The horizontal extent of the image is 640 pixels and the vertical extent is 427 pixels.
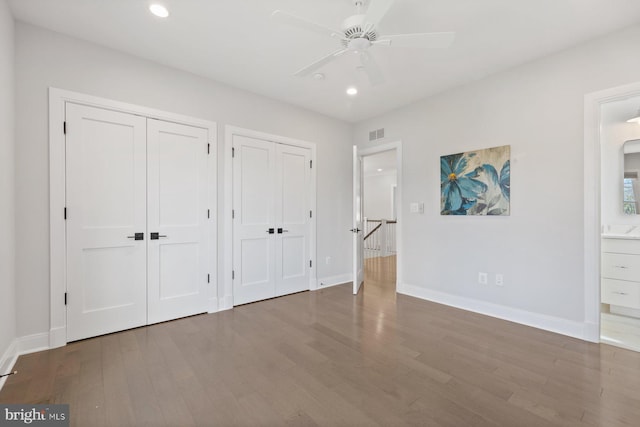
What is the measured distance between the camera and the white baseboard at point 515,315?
2619mm

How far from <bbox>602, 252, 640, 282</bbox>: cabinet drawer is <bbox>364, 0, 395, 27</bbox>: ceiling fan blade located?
3812 millimetres

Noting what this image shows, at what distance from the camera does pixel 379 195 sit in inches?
416

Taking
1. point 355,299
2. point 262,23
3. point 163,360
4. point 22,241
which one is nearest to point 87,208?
point 22,241

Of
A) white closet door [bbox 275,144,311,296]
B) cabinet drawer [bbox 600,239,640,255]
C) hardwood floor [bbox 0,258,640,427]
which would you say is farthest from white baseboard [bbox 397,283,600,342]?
white closet door [bbox 275,144,311,296]

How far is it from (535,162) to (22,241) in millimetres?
4915

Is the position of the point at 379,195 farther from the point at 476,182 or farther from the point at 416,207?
the point at 476,182

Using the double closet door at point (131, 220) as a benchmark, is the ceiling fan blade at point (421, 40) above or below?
above

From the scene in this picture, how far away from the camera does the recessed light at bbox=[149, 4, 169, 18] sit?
2154mm

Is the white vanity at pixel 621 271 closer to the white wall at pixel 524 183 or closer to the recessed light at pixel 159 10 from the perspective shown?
the white wall at pixel 524 183

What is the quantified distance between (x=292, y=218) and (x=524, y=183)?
9.55ft

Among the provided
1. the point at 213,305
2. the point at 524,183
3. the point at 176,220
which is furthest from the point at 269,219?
the point at 524,183

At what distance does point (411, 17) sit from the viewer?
2.22m

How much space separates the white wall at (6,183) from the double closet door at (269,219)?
1913mm

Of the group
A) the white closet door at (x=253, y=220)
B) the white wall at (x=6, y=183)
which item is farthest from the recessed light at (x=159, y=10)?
the white closet door at (x=253, y=220)
